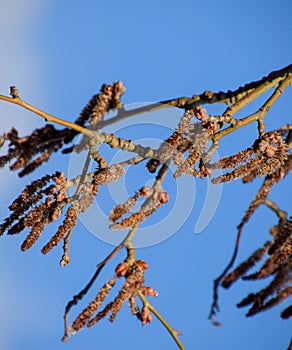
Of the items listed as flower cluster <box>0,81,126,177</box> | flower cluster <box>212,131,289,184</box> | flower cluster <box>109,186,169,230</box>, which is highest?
flower cluster <box>0,81,126,177</box>

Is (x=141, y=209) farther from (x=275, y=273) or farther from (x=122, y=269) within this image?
(x=275, y=273)

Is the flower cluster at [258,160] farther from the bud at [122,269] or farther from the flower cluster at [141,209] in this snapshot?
the bud at [122,269]

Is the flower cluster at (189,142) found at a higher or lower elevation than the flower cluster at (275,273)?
higher

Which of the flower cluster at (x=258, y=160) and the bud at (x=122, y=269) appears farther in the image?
the bud at (x=122, y=269)

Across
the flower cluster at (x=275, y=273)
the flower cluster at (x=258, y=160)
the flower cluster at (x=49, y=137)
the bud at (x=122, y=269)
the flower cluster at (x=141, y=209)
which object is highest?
the flower cluster at (x=49, y=137)

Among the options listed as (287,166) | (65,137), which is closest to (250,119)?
(287,166)

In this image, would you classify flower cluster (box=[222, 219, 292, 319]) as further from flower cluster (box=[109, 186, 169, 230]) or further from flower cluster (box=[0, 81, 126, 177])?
flower cluster (box=[0, 81, 126, 177])

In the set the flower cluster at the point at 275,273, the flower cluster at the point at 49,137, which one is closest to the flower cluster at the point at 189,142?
the flower cluster at the point at 49,137

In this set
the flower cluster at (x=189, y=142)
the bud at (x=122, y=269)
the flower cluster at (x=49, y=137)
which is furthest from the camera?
the bud at (x=122, y=269)

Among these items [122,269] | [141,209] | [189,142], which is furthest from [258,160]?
[122,269]

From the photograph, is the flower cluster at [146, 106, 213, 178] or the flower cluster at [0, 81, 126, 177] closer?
the flower cluster at [0, 81, 126, 177]

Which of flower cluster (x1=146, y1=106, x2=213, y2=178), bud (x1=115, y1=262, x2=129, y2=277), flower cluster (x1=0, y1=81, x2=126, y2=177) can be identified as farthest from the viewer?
bud (x1=115, y1=262, x2=129, y2=277)

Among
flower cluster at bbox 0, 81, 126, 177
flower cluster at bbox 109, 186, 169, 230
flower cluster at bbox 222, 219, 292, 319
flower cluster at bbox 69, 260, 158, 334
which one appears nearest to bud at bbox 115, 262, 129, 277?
flower cluster at bbox 69, 260, 158, 334
